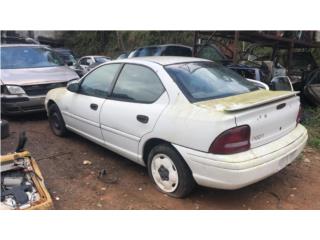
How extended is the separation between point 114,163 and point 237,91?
76.9 inches

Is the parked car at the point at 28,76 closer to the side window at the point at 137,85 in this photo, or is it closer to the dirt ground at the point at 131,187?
the dirt ground at the point at 131,187

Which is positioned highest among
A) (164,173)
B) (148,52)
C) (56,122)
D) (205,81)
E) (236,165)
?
(205,81)

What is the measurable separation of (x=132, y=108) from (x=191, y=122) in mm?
911

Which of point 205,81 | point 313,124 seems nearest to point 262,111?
point 205,81

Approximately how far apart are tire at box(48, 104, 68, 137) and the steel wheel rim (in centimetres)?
231

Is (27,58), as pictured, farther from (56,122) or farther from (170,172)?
(170,172)

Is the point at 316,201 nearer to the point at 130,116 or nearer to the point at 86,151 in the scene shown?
the point at 130,116

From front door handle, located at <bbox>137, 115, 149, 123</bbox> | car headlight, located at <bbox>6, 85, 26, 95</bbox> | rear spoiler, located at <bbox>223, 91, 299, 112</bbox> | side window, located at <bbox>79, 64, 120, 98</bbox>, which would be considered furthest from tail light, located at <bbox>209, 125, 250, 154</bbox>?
car headlight, located at <bbox>6, 85, 26, 95</bbox>

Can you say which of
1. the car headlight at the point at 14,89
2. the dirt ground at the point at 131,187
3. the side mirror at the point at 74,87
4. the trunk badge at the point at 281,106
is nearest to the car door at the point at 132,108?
the dirt ground at the point at 131,187

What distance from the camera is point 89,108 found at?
14.6ft

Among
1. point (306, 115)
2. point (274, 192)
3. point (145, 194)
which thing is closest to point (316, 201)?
point (274, 192)

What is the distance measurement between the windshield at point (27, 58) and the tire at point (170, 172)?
4.58 metres

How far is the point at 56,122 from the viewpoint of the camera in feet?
18.1

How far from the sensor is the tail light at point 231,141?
2934 millimetres
